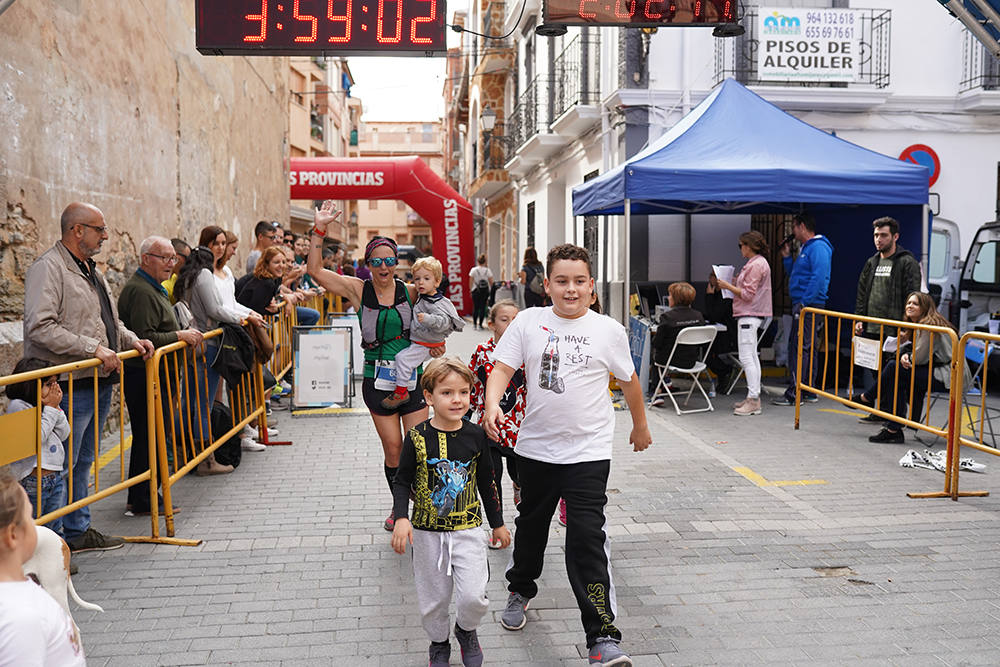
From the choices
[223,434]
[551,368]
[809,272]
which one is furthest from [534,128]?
[551,368]

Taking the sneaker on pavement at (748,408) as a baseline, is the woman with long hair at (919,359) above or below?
above

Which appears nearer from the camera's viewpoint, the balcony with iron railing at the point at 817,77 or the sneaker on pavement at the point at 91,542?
the sneaker on pavement at the point at 91,542

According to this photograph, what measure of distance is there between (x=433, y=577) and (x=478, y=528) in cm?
25

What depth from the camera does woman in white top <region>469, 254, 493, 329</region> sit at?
21.5 m

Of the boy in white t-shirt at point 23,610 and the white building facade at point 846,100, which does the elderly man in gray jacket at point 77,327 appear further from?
the white building facade at point 846,100

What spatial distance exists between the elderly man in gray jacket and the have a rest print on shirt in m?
2.40

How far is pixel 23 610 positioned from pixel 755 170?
8.64 m

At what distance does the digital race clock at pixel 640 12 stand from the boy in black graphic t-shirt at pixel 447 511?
428 cm

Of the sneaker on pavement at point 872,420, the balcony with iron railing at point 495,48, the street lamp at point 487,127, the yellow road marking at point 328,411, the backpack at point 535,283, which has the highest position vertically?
the balcony with iron railing at point 495,48

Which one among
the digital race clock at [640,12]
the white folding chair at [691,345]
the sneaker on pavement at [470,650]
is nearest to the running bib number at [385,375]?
the sneaker on pavement at [470,650]

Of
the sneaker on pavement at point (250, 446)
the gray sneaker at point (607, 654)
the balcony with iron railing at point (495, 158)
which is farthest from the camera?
the balcony with iron railing at point (495, 158)

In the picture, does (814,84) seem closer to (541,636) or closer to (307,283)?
(307,283)

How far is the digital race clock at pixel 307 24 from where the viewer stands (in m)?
6.59

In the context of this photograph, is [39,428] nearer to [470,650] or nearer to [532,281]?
[470,650]
